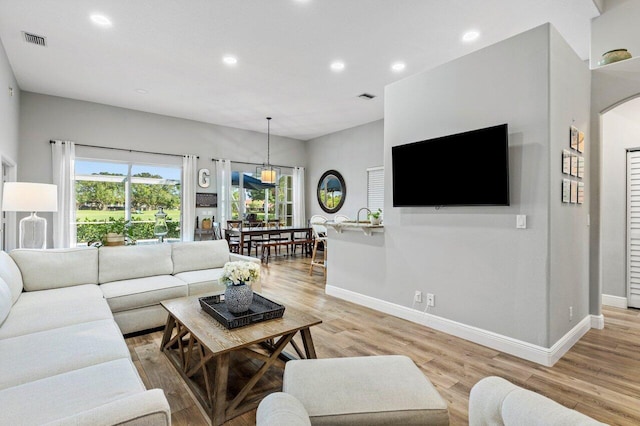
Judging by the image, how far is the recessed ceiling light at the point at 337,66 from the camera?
172 inches

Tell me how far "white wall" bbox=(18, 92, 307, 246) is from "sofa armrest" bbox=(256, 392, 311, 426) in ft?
21.3

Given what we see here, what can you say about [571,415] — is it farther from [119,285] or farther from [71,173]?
[71,173]

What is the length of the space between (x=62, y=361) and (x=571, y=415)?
2120 millimetres

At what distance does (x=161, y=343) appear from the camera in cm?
274

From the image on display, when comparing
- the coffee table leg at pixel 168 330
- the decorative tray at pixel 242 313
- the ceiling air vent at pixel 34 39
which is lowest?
the coffee table leg at pixel 168 330

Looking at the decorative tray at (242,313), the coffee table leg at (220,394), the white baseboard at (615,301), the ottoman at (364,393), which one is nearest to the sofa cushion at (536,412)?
the ottoman at (364,393)

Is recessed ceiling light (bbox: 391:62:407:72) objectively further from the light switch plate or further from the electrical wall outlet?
the electrical wall outlet

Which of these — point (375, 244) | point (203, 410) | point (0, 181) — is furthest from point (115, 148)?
point (203, 410)

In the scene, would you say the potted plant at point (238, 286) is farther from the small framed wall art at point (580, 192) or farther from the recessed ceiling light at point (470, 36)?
the recessed ceiling light at point (470, 36)

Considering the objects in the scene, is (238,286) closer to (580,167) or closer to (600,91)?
(580,167)

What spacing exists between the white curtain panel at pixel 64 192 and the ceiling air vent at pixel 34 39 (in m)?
2.31

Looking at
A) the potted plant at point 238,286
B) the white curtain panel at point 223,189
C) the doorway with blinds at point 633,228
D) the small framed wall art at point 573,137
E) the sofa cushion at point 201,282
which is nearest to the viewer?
the potted plant at point 238,286

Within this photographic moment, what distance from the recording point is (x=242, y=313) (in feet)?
7.30

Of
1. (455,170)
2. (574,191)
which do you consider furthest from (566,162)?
(455,170)
